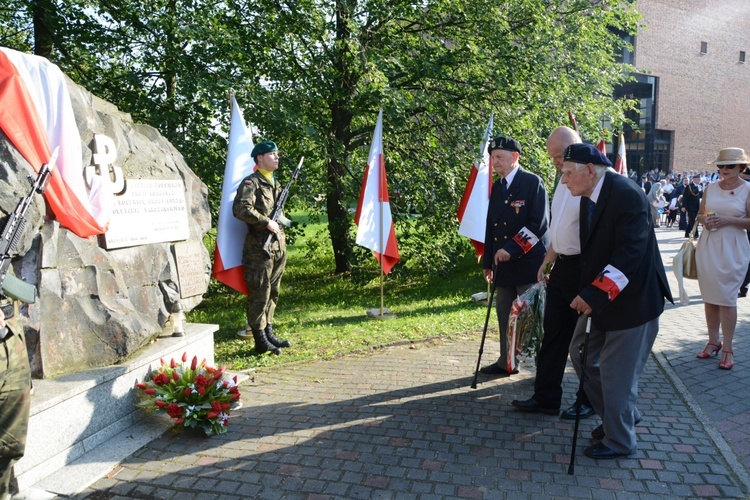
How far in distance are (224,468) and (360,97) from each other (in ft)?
23.6

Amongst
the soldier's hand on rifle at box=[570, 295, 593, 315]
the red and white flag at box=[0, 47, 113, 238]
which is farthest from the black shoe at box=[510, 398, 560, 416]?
the red and white flag at box=[0, 47, 113, 238]

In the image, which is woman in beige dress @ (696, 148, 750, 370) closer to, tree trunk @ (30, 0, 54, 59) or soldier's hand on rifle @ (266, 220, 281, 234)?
soldier's hand on rifle @ (266, 220, 281, 234)

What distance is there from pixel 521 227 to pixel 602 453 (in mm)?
2000

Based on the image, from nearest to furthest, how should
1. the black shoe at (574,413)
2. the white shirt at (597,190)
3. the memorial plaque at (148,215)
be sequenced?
the white shirt at (597,190)
the black shoe at (574,413)
the memorial plaque at (148,215)

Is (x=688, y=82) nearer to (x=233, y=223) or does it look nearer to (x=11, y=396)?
(x=233, y=223)

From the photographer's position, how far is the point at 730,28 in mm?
47719

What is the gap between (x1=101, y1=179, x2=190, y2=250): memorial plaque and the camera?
15.2 feet

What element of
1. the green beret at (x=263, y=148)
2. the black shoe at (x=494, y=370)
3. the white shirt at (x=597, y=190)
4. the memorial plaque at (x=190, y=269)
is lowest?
the black shoe at (x=494, y=370)

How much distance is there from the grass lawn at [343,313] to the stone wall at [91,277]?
1.42 m

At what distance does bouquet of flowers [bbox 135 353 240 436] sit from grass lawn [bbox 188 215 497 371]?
1442 mm

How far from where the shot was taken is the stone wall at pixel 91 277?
375 centimetres

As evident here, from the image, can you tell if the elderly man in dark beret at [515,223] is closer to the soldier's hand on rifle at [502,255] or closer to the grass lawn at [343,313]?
the soldier's hand on rifle at [502,255]

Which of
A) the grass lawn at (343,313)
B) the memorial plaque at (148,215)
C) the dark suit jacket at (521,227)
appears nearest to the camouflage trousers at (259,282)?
the grass lawn at (343,313)

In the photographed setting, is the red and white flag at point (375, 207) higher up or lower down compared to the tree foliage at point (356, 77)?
lower down
